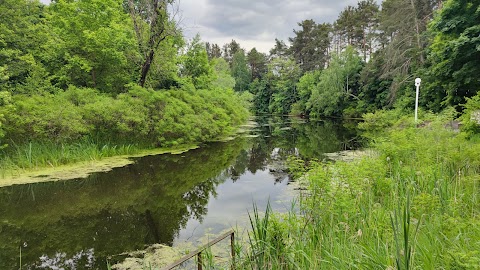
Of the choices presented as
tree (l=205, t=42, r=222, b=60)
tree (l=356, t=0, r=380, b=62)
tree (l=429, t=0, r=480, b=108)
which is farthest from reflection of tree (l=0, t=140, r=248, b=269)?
tree (l=205, t=42, r=222, b=60)

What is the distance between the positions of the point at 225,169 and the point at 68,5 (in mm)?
10668

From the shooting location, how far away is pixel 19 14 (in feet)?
35.0

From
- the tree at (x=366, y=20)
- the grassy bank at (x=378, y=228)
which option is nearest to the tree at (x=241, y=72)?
the tree at (x=366, y=20)

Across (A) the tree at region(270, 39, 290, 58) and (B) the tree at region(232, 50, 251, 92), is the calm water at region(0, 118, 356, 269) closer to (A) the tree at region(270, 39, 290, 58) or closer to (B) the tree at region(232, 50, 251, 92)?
(A) the tree at region(270, 39, 290, 58)

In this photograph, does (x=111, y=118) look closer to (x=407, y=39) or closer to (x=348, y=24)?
(x=407, y=39)

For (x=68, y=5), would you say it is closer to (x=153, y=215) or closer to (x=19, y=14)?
(x=19, y=14)

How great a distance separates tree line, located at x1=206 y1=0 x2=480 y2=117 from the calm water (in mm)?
9731

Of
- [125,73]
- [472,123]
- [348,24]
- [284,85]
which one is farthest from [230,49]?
[472,123]

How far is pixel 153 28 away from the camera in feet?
42.7

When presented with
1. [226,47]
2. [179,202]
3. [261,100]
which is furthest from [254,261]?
[226,47]

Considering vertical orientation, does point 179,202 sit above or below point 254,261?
below

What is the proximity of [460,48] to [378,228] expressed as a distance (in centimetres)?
1220

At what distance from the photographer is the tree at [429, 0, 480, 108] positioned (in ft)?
37.0

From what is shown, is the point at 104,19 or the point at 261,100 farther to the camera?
the point at 261,100
